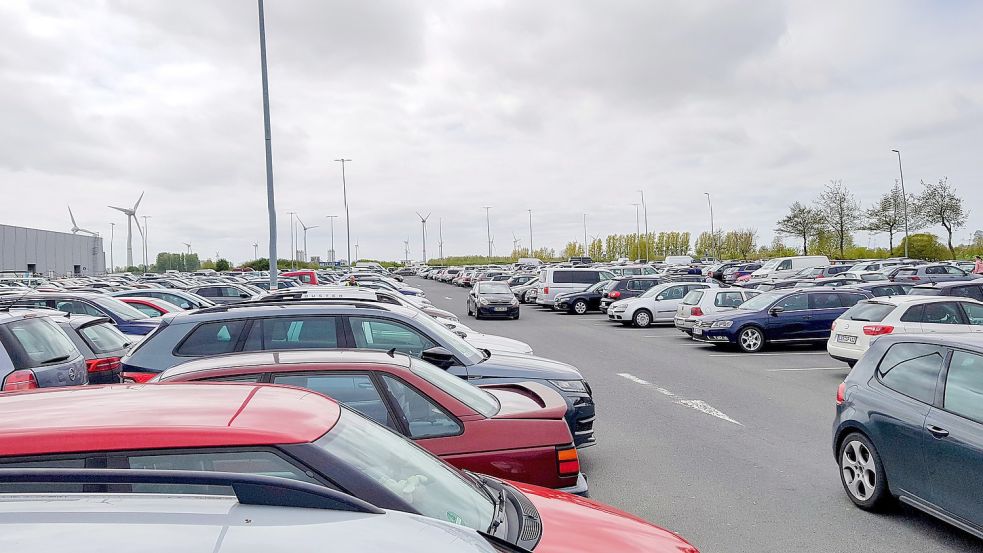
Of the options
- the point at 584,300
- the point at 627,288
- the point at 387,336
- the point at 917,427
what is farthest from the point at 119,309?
the point at 584,300

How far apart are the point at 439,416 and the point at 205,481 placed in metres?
3.05

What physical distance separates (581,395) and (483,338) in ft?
15.1

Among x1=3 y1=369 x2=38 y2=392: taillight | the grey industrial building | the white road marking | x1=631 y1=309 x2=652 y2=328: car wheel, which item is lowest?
the white road marking

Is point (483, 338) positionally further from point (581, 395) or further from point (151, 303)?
point (151, 303)

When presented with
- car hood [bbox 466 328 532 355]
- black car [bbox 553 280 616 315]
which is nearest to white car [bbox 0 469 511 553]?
car hood [bbox 466 328 532 355]

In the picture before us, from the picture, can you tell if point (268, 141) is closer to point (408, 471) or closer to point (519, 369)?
point (519, 369)

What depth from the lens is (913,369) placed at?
612cm

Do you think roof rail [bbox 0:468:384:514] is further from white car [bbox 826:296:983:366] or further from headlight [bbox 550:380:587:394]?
white car [bbox 826:296:983:366]

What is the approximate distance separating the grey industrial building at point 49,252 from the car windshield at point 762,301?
65.9 meters

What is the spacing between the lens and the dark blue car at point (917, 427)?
205 inches

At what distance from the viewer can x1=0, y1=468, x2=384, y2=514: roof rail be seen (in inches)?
81.8

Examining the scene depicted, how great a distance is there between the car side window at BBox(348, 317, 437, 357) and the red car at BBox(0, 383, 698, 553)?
4019 mm

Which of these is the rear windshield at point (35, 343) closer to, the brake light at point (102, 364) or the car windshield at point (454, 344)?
the brake light at point (102, 364)

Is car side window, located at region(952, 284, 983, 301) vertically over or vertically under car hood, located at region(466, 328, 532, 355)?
over
